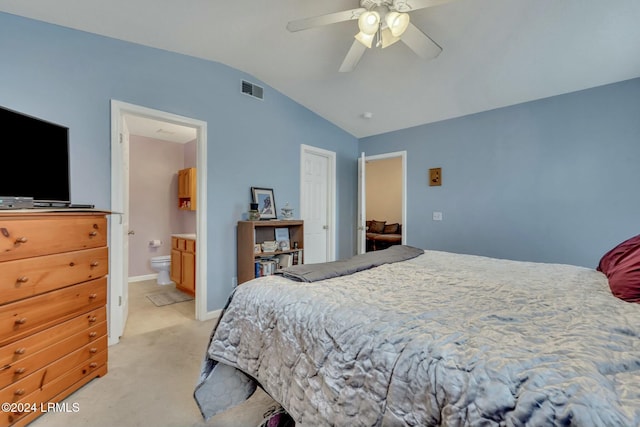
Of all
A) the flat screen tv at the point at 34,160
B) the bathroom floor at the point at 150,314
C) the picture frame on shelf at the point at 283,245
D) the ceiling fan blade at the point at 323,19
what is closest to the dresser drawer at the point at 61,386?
the bathroom floor at the point at 150,314

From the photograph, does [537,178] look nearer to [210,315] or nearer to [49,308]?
[210,315]

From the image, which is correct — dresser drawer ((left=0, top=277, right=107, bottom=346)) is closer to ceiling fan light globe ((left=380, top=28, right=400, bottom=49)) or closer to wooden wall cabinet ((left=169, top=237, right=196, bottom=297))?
wooden wall cabinet ((left=169, top=237, right=196, bottom=297))

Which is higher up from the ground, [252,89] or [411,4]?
[252,89]

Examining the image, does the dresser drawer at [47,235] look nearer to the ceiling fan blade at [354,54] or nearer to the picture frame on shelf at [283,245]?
the picture frame on shelf at [283,245]

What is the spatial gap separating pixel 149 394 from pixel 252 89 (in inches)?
125

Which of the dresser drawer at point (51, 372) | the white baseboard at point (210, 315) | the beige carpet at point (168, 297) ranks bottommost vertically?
the beige carpet at point (168, 297)

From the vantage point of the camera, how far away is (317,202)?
4430mm

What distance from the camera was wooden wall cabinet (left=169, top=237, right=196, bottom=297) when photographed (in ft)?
11.9

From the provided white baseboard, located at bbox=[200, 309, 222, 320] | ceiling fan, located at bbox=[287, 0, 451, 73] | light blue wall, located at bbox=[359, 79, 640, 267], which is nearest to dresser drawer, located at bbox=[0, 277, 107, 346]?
white baseboard, located at bbox=[200, 309, 222, 320]

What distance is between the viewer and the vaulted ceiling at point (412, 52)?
6.94 ft

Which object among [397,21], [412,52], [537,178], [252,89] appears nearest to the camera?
[397,21]

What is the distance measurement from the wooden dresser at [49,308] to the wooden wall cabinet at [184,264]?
1690 millimetres

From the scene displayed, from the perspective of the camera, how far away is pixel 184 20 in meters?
2.31

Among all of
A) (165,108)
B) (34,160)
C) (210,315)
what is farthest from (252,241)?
(34,160)
